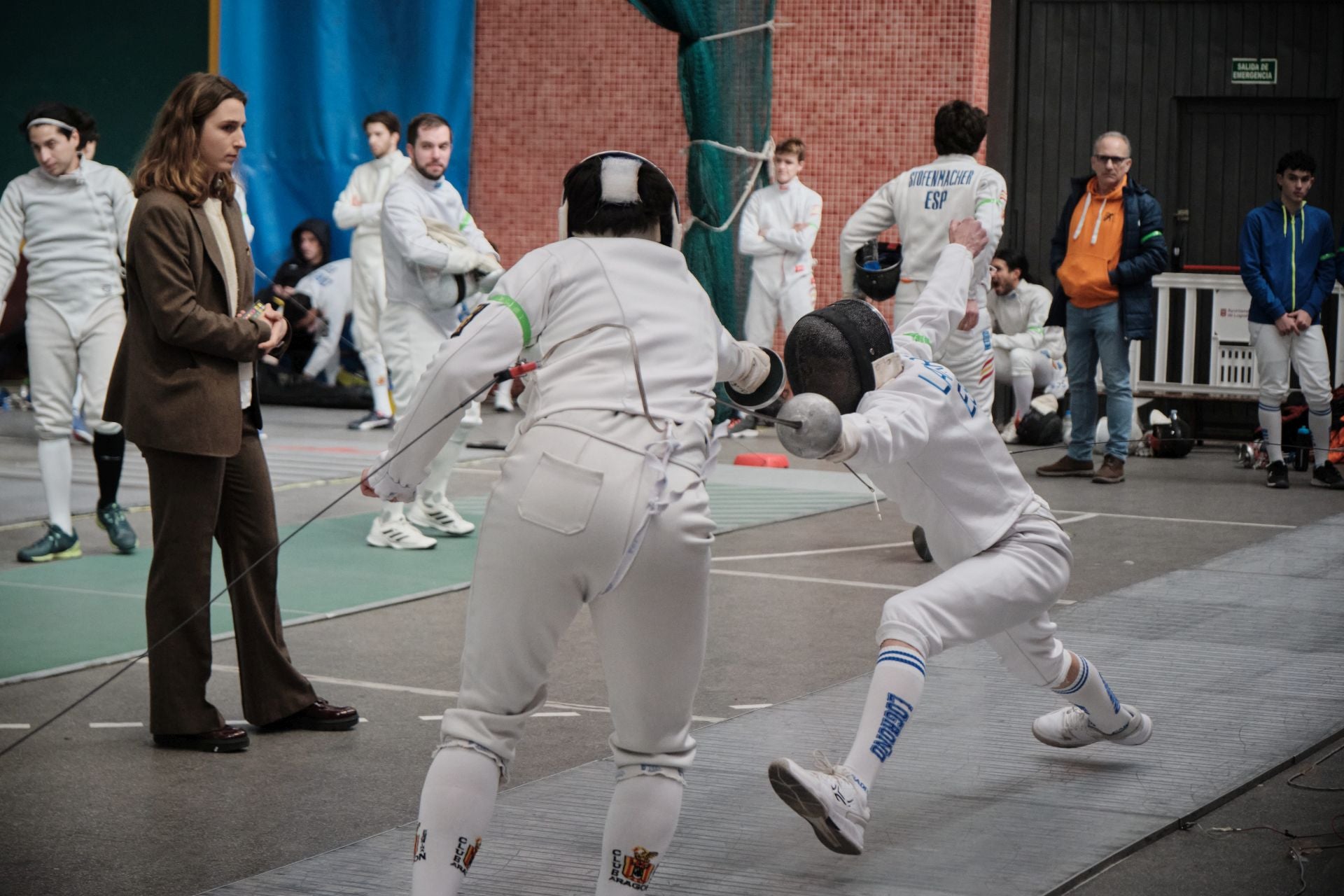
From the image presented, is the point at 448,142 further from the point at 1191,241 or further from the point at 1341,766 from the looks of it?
the point at 1191,241

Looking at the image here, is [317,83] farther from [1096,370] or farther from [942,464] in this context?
[942,464]

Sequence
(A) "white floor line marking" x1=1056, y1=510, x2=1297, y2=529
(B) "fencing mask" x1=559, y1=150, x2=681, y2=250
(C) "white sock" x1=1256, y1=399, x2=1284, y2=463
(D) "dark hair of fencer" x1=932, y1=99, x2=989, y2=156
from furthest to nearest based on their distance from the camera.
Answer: (C) "white sock" x1=1256, y1=399, x2=1284, y2=463 → (A) "white floor line marking" x1=1056, y1=510, x2=1297, y2=529 → (D) "dark hair of fencer" x1=932, y1=99, x2=989, y2=156 → (B) "fencing mask" x1=559, y1=150, x2=681, y2=250

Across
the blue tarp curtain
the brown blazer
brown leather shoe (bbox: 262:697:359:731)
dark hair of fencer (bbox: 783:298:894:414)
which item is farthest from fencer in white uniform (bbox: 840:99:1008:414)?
the blue tarp curtain

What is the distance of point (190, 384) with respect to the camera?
4031 millimetres

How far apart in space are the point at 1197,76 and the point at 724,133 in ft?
13.6

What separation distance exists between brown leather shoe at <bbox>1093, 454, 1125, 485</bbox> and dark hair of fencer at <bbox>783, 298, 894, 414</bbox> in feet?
19.9

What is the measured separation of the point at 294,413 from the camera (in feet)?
40.7

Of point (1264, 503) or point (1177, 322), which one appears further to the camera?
point (1177, 322)

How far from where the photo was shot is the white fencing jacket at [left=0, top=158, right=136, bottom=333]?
257 inches

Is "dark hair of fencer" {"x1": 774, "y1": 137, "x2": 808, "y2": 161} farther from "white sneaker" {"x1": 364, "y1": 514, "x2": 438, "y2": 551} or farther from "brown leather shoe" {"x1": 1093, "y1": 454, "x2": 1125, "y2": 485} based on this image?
"white sneaker" {"x1": 364, "y1": 514, "x2": 438, "y2": 551}

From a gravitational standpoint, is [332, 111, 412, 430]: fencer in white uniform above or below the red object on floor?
above

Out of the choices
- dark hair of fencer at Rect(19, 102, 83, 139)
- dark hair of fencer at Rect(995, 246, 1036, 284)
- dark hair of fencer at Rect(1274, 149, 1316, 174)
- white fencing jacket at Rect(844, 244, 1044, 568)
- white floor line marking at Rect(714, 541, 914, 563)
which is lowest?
white floor line marking at Rect(714, 541, 914, 563)

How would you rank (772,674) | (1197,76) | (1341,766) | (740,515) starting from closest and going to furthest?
(1341,766), (772,674), (740,515), (1197,76)

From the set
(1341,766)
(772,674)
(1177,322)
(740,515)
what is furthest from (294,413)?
(1341,766)
